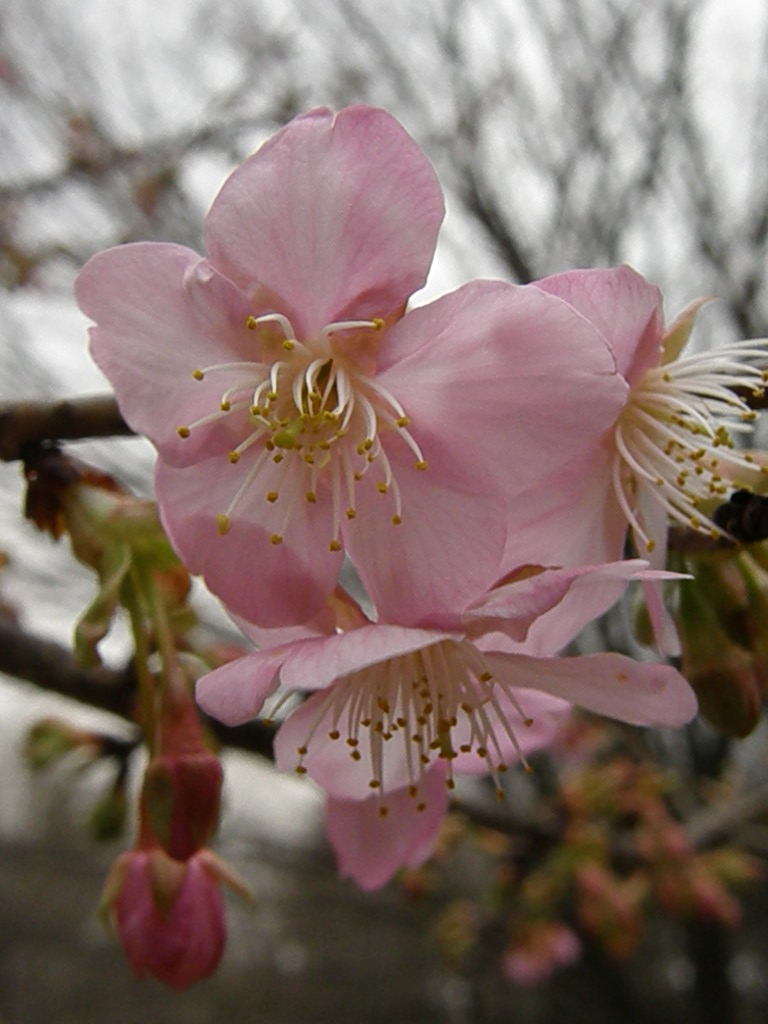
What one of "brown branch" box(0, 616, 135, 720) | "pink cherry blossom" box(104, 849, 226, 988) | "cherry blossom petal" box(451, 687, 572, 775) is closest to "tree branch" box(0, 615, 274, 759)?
"brown branch" box(0, 616, 135, 720)

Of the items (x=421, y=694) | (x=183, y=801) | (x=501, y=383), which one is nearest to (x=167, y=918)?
(x=183, y=801)

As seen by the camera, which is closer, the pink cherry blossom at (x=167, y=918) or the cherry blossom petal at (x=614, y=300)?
the cherry blossom petal at (x=614, y=300)

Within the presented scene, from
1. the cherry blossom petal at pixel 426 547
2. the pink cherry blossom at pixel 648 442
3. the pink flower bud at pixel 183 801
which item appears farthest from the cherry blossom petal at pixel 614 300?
the pink flower bud at pixel 183 801

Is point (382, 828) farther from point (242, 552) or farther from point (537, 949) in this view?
point (537, 949)

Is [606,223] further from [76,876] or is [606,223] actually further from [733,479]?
[76,876]

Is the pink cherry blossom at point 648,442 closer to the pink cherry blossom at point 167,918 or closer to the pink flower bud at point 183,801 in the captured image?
the pink flower bud at point 183,801

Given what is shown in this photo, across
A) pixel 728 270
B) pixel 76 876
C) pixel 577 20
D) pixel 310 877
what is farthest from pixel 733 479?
pixel 76 876
